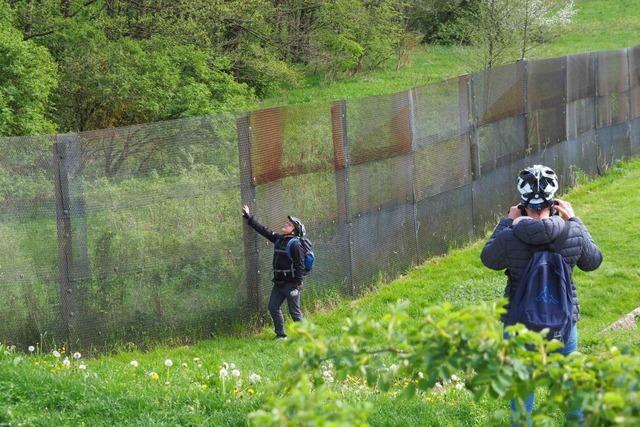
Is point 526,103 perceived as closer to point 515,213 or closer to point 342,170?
point 342,170

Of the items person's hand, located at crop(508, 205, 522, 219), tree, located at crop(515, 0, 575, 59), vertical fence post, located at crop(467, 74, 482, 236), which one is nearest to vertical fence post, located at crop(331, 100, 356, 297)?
vertical fence post, located at crop(467, 74, 482, 236)

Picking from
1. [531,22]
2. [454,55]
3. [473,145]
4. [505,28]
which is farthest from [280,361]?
[454,55]

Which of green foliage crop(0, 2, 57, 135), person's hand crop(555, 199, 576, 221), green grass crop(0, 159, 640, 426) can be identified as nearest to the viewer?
person's hand crop(555, 199, 576, 221)

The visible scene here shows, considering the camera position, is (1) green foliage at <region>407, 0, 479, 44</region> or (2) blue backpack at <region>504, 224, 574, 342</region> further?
(1) green foliage at <region>407, 0, 479, 44</region>

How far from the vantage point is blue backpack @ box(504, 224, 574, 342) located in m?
5.61

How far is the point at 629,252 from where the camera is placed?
41.9 feet

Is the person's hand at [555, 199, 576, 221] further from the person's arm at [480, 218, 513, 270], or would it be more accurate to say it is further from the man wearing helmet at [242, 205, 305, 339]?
the man wearing helmet at [242, 205, 305, 339]

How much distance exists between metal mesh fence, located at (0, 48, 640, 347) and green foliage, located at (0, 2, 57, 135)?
20.6 ft

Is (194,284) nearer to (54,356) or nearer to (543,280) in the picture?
(54,356)

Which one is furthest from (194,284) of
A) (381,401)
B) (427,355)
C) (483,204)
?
(427,355)

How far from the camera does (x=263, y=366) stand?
8953mm

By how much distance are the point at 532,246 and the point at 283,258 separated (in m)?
4.59

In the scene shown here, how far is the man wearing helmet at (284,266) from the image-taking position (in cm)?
1002

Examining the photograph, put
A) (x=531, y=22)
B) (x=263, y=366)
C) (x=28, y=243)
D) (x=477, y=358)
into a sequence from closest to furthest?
(x=477, y=358) < (x=263, y=366) < (x=28, y=243) < (x=531, y=22)
